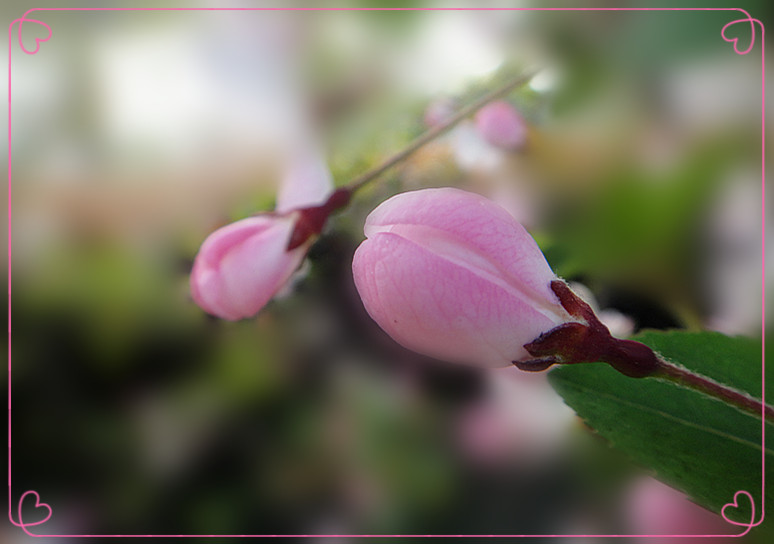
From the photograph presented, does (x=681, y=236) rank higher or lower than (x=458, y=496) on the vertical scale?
higher

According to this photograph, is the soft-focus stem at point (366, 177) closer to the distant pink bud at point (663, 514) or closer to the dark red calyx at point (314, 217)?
the dark red calyx at point (314, 217)

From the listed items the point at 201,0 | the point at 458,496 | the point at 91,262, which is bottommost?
the point at 458,496

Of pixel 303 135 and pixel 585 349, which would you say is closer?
pixel 585 349

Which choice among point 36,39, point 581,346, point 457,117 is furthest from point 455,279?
point 36,39

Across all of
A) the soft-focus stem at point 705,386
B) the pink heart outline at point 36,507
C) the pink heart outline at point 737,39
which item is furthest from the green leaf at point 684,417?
the pink heart outline at point 36,507

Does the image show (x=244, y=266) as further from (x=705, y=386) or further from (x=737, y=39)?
(x=737, y=39)

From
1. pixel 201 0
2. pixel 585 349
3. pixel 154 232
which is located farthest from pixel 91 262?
pixel 585 349

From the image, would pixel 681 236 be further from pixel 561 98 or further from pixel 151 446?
pixel 151 446
